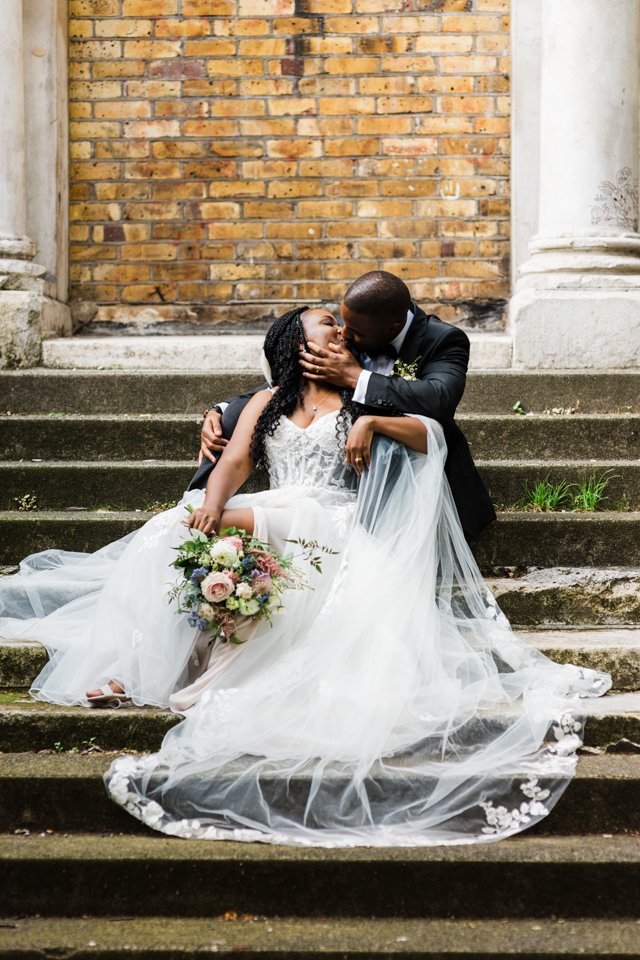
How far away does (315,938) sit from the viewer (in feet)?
9.18

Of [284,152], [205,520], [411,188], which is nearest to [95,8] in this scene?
[284,152]

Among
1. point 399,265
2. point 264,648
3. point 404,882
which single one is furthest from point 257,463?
point 399,265

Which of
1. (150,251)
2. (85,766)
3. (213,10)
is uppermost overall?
(213,10)

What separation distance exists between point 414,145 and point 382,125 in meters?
0.25

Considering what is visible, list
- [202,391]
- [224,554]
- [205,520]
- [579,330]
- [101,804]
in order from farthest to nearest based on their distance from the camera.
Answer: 1. [579,330]
2. [202,391]
3. [205,520]
4. [224,554]
5. [101,804]

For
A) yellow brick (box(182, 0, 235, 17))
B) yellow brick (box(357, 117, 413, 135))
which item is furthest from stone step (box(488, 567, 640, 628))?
yellow brick (box(182, 0, 235, 17))

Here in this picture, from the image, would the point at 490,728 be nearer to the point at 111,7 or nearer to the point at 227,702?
the point at 227,702

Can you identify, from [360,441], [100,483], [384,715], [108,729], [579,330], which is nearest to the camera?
[384,715]

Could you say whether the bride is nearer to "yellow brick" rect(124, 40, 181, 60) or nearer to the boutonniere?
the boutonniere

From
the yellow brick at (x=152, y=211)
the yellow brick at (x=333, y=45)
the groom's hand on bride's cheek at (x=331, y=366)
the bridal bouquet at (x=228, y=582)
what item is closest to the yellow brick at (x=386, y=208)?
the yellow brick at (x=333, y=45)

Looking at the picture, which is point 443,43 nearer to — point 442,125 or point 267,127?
point 442,125

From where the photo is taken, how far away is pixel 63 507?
16.0 ft

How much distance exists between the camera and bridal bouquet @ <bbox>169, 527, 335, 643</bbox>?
3447mm

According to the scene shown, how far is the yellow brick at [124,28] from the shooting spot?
6.87 metres
